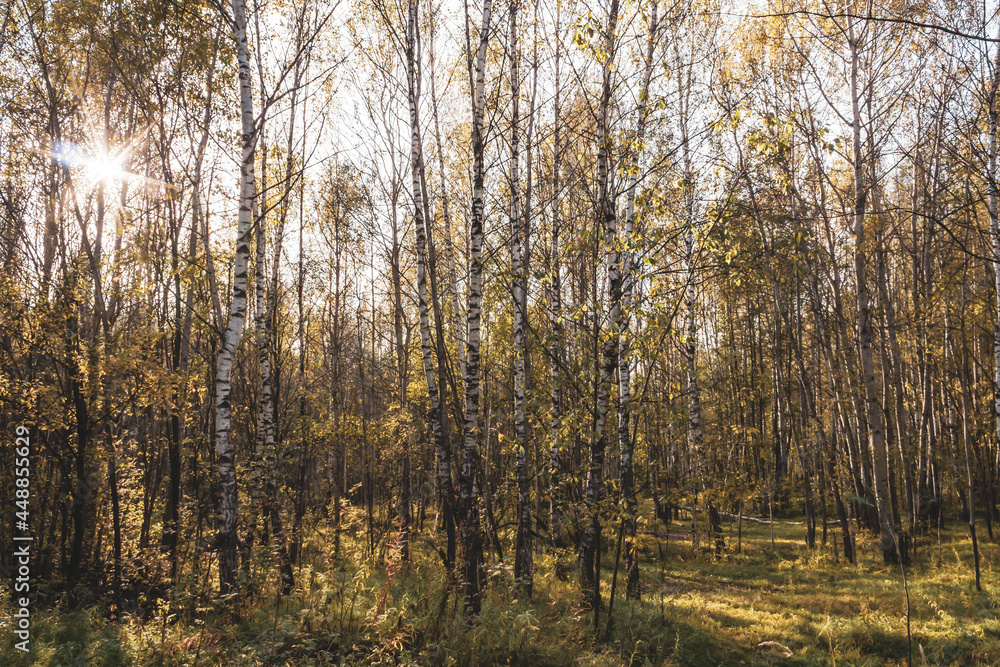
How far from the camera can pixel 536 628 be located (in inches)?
217

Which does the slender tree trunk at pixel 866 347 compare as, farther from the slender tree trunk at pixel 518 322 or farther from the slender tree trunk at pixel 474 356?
the slender tree trunk at pixel 474 356

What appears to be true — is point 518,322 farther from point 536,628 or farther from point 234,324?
point 536,628

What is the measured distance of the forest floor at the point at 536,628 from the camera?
5324 mm

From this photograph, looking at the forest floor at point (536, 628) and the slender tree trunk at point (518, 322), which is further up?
the slender tree trunk at point (518, 322)

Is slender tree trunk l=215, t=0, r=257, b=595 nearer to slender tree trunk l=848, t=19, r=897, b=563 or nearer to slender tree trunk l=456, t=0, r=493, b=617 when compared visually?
slender tree trunk l=456, t=0, r=493, b=617

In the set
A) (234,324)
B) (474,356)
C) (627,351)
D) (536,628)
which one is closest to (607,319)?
(627,351)

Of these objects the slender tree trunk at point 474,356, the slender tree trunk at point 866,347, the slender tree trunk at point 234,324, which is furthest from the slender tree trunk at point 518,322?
the slender tree trunk at point 866,347

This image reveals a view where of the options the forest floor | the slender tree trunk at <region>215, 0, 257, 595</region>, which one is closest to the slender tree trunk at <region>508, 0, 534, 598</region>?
the forest floor

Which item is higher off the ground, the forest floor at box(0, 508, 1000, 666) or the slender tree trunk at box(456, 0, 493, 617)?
the slender tree trunk at box(456, 0, 493, 617)

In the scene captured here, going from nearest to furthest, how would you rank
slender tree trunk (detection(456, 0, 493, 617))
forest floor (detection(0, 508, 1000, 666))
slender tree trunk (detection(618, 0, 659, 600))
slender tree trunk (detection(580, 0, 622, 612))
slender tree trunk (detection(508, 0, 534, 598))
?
forest floor (detection(0, 508, 1000, 666))
slender tree trunk (detection(618, 0, 659, 600))
slender tree trunk (detection(580, 0, 622, 612))
slender tree trunk (detection(456, 0, 493, 617))
slender tree trunk (detection(508, 0, 534, 598))

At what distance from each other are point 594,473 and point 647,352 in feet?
5.39

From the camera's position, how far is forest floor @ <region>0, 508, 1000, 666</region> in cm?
532

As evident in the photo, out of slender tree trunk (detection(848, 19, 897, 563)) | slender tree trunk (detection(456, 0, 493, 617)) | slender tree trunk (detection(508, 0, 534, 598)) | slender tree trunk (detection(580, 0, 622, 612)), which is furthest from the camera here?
slender tree trunk (detection(848, 19, 897, 563))

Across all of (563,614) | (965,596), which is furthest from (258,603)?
(965,596)
